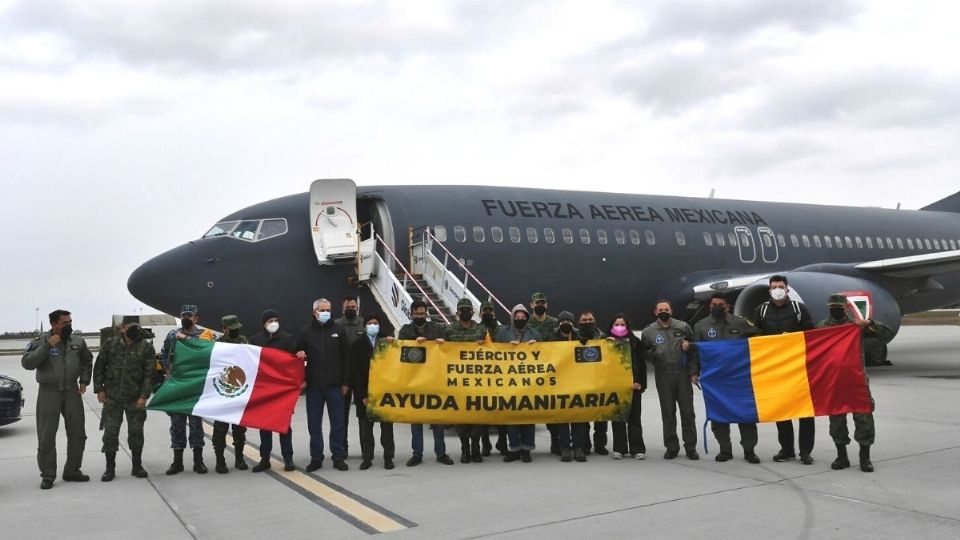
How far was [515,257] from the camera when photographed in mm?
15172

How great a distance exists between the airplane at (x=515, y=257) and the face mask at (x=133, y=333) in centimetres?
473

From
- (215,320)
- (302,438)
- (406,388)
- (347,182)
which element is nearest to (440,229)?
(347,182)

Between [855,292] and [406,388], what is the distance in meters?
9.94

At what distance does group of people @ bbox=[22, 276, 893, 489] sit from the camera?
703 centimetres

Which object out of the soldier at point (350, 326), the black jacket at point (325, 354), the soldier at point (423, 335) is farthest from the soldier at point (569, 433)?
the black jacket at point (325, 354)

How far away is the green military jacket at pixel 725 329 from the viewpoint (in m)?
7.90

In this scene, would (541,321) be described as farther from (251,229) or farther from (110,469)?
(251,229)

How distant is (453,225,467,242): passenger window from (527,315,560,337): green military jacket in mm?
6445

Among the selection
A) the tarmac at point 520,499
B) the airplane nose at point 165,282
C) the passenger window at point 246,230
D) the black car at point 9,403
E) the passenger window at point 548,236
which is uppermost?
the passenger window at point 246,230

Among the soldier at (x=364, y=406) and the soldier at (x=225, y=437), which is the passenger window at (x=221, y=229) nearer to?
the soldier at (x=225, y=437)

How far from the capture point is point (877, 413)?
33.3 ft

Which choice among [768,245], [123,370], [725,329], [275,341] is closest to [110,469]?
[123,370]

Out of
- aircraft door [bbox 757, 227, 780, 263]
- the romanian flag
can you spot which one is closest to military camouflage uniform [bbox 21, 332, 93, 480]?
the romanian flag

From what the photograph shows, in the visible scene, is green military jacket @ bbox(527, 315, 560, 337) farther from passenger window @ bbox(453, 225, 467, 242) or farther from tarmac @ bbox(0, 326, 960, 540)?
passenger window @ bbox(453, 225, 467, 242)
